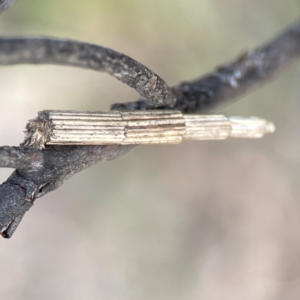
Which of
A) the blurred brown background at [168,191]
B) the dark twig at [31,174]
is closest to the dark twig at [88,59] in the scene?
the dark twig at [31,174]

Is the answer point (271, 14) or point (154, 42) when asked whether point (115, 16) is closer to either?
point (154, 42)

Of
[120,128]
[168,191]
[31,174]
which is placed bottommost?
[31,174]

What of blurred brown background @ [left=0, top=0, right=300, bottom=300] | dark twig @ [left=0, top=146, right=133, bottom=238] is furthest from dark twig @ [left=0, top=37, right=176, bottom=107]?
blurred brown background @ [left=0, top=0, right=300, bottom=300]

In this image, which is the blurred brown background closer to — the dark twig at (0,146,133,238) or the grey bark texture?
the grey bark texture

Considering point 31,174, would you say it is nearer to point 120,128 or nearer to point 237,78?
point 120,128

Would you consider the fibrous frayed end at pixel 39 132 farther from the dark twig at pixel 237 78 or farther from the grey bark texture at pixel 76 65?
the dark twig at pixel 237 78

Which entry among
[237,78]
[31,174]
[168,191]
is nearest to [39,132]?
[31,174]
